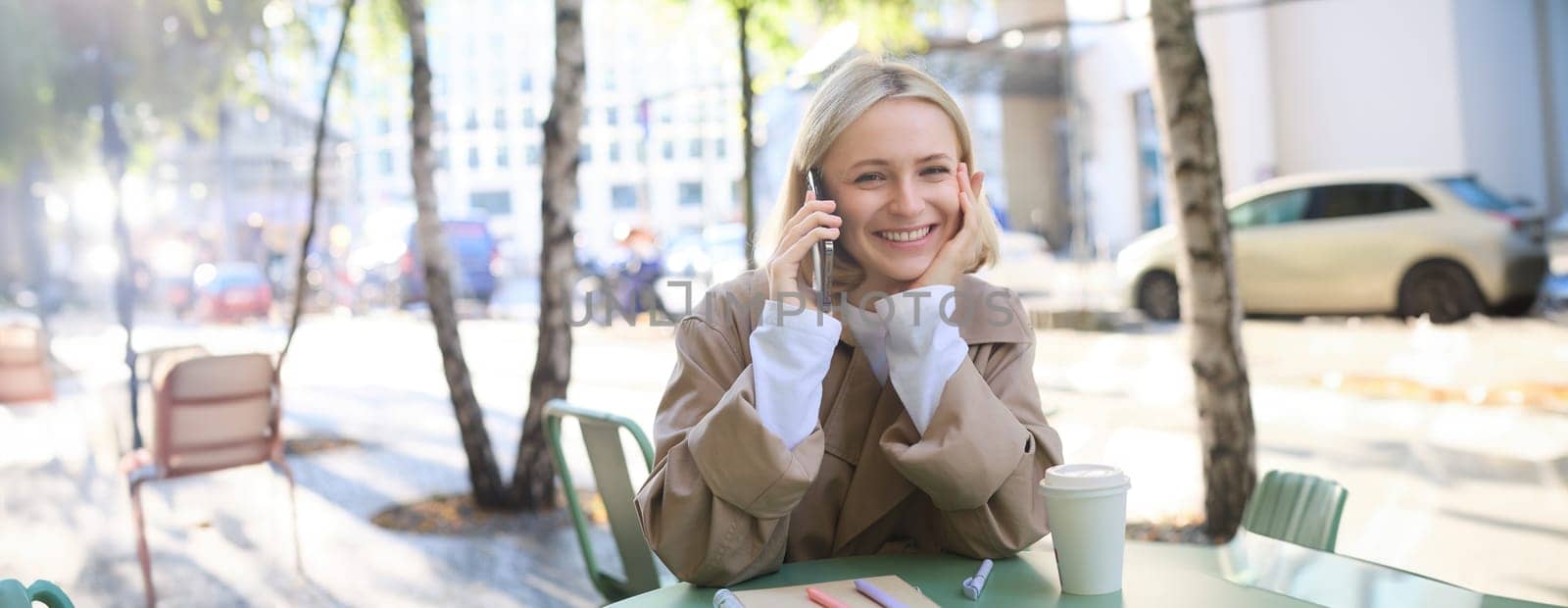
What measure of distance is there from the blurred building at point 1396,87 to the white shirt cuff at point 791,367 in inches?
460

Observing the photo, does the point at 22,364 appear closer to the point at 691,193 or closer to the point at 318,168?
the point at 318,168

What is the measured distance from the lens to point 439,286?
5.71m

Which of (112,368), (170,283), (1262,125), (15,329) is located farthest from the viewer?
(1262,125)

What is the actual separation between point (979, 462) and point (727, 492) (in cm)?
36

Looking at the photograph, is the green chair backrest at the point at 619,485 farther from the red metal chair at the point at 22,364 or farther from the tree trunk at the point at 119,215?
the tree trunk at the point at 119,215

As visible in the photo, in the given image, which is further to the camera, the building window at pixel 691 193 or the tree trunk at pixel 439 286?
the building window at pixel 691 193

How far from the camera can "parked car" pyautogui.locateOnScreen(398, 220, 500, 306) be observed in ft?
70.5

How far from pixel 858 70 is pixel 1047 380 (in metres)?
7.38

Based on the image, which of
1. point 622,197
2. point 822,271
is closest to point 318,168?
point 822,271

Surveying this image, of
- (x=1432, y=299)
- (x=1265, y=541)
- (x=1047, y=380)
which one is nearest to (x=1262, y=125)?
(x=1432, y=299)

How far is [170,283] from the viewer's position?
17.2 meters

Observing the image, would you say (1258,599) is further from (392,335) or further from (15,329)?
(392,335)

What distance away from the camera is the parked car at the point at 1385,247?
1055 cm

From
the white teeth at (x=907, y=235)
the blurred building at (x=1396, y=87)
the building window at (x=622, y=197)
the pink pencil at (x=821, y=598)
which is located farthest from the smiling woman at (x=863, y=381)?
the building window at (x=622, y=197)
